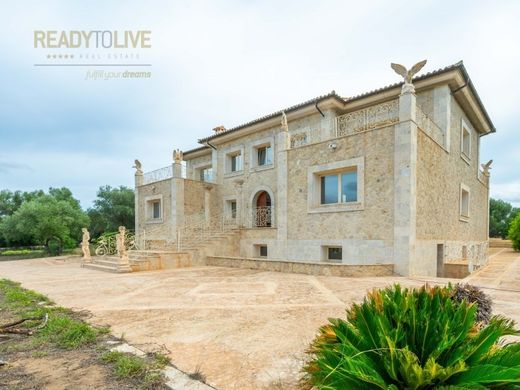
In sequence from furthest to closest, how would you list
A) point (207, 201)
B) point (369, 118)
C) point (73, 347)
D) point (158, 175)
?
point (158, 175), point (207, 201), point (369, 118), point (73, 347)

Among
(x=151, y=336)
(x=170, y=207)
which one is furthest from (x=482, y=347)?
(x=170, y=207)

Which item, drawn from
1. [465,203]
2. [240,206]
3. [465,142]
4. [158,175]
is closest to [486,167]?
[465,142]

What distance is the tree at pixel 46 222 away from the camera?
2048 cm

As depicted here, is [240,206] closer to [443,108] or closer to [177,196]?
[177,196]

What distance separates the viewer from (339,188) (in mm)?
11164

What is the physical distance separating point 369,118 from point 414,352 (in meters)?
11.3

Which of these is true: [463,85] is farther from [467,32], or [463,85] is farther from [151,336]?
[151,336]

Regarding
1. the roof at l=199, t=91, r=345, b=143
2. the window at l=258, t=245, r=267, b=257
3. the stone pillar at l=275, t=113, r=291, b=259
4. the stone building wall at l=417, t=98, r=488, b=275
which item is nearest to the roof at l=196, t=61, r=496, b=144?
the roof at l=199, t=91, r=345, b=143

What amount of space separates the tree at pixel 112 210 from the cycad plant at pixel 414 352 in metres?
26.5

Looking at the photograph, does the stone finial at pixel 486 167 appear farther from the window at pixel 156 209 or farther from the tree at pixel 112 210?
the tree at pixel 112 210

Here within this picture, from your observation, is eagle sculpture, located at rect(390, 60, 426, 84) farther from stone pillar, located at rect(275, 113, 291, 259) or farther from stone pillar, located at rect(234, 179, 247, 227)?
stone pillar, located at rect(234, 179, 247, 227)

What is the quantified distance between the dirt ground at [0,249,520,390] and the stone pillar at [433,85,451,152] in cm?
591

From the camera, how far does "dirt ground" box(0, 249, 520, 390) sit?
Result: 2.93m

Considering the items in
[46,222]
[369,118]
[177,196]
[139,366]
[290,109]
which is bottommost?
[139,366]
